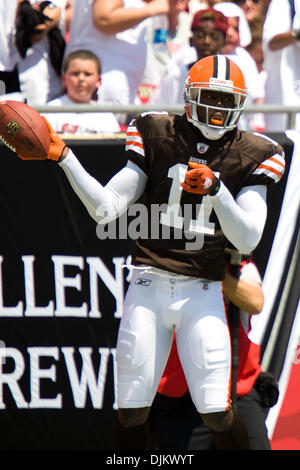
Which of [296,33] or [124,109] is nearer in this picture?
[124,109]

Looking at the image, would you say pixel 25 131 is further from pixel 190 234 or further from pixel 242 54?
pixel 242 54

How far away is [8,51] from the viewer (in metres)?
4.59

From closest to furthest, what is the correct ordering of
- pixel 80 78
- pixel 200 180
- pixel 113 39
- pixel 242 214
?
1. pixel 200 180
2. pixel 242 214
3. pixel 80 78
4. pixel 113 39

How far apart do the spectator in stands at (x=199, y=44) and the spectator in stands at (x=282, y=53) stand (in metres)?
0.38

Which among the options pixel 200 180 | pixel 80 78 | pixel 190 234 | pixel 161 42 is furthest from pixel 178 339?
pixel 161 42

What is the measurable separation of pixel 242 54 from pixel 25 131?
2.44 m

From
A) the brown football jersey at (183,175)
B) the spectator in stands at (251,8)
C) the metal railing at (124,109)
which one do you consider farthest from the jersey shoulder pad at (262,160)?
the spectator in stands at (251,8)

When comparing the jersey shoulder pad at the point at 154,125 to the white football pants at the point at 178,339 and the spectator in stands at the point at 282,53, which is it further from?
the spectator in stands at the point at 282,53

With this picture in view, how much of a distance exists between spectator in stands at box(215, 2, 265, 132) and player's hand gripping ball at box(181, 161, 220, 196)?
190 centimetres

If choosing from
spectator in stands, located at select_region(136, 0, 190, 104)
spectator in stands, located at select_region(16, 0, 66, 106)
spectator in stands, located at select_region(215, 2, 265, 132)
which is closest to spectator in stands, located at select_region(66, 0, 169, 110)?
spectator in stands, located at select_region(16, 0, 66, 106)

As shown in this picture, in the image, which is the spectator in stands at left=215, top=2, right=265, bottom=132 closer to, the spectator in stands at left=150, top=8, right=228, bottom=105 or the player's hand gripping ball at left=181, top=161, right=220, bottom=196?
the spectator in stands at left=150, top=8, right=228, bottom=105

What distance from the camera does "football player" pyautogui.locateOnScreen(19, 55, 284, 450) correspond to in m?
3.16

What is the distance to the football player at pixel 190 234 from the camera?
124 inches

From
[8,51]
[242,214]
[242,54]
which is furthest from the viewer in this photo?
[242,54]
